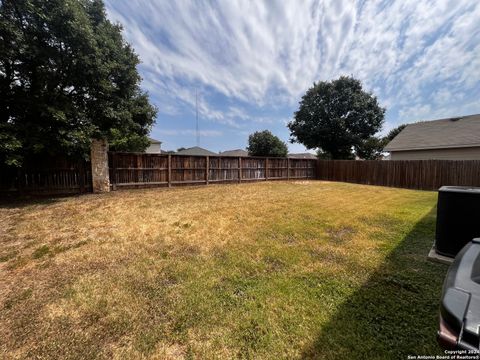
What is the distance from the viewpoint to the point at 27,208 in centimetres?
648

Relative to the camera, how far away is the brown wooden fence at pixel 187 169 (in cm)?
1012

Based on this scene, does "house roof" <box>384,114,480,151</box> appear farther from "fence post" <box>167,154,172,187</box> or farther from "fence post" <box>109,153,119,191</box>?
"fence post" <box>109,153,119,191</box>

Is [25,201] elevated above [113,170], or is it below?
below

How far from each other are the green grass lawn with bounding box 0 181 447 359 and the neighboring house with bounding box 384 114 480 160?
44.9 feet

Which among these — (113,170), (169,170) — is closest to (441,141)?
(169,170)

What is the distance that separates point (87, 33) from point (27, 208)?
231 inches

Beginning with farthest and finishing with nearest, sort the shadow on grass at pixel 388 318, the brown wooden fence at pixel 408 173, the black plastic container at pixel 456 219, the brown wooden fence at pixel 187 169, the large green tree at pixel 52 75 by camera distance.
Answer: the brown wooden fence at pixel 408 173
the brown wooden fence at pixel 187 169
the large green tree at pixel 52 75
the black plastic container at pixel 456 219
the shadow on grass at pixel 388 318

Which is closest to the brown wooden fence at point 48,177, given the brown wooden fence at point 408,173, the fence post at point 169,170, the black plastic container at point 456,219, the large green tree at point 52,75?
the large green tree at point 52,75

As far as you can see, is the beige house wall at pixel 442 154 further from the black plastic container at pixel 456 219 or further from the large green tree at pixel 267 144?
the black plastic container at pixel 456 219

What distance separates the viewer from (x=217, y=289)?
254 centimetres

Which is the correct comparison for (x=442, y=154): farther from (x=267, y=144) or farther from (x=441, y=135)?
(x=267, y=144)

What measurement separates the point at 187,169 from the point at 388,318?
36.5ft

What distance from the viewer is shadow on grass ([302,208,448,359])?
1707 millimetres

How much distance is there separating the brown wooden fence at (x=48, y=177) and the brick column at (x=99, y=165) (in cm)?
26
